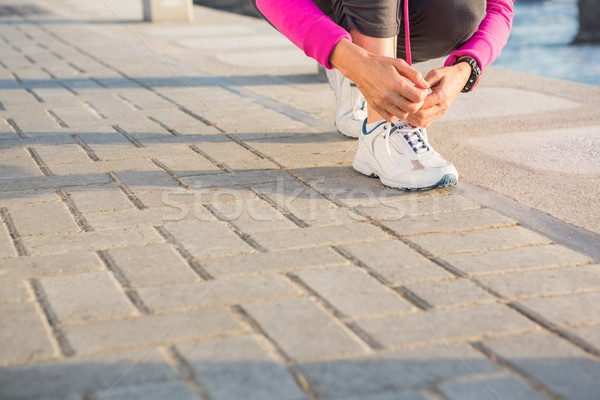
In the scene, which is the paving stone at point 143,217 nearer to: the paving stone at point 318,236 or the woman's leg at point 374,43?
the paving stone at point 318,236

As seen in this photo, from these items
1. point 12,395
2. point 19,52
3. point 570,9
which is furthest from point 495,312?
point 570,9

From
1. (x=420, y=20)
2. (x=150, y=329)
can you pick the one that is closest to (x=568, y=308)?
(x=150, y=329)

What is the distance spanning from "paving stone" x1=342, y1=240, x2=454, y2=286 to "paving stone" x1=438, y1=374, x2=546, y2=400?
17.6 inches

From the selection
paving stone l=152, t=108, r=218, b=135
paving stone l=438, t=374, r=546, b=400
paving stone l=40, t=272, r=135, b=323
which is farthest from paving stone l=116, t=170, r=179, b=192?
paving stone l=438, t=374, r=546, b=400

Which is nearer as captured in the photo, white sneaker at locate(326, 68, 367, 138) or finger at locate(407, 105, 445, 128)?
finger at locate(407, 105, 445, 128)

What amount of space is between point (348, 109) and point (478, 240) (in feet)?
4.01

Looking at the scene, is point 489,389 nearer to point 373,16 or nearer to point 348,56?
point 348,56

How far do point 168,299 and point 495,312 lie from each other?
2.41ft

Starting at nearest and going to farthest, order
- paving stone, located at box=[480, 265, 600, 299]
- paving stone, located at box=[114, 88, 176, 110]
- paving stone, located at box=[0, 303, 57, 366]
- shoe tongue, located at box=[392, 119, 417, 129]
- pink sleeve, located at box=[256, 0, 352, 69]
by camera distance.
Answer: paving stone, located at box=[0, 303, 57, 366]
paving stone, located at box=[480, 265, 600, 299]
pink sleeve, located at box=[256, 0, 352, 69]
shoe tongue, located at box=[392, 119, 417, 129]
paving stone, located at box=[114, 88, 176, 110]

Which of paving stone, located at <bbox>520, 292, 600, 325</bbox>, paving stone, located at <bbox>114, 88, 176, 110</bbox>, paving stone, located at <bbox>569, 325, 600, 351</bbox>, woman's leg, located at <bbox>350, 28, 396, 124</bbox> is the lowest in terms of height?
paving stone, located at <bbox>569, 325, 600, 351</bbox>

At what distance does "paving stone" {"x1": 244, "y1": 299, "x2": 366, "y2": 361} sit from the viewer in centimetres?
148

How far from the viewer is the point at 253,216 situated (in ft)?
7.38

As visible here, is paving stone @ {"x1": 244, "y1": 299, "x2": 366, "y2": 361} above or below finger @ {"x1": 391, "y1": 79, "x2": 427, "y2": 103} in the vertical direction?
below

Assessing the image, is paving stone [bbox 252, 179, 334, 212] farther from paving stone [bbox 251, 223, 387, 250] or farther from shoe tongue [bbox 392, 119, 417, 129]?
shoe tongue [bbox 392, 119, 417, 129]
